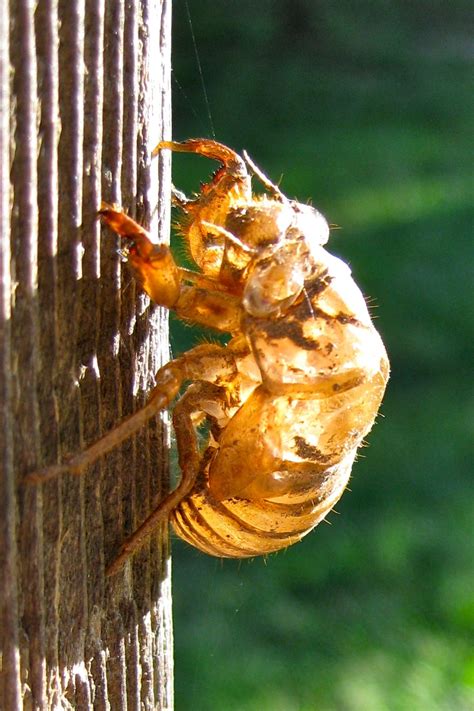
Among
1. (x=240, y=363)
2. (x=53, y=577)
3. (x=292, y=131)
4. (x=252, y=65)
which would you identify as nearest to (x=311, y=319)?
(x=240, y=363)

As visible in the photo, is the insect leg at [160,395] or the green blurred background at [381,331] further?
the green blurred background at [381,331]

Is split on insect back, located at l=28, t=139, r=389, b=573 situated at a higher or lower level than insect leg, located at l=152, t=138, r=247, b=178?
lower

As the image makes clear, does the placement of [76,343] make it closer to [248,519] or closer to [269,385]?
[269,385]

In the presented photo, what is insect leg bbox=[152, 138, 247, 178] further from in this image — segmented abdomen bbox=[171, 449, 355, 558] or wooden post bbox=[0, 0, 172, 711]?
segmented abdomen bbox=[171, 449, 355, 558]

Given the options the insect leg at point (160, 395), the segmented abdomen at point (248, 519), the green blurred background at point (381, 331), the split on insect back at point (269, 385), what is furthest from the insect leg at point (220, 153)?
the green blurred background at point (381, 331)

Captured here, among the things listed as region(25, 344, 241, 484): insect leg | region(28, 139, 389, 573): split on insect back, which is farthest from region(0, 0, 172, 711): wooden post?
region(28, 139, 389, 573): split on insect back

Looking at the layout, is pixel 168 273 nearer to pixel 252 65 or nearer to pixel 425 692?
pixel 425 692

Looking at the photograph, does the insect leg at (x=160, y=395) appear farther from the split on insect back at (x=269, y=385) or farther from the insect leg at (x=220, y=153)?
the insect leg at (x=220, y=153)
